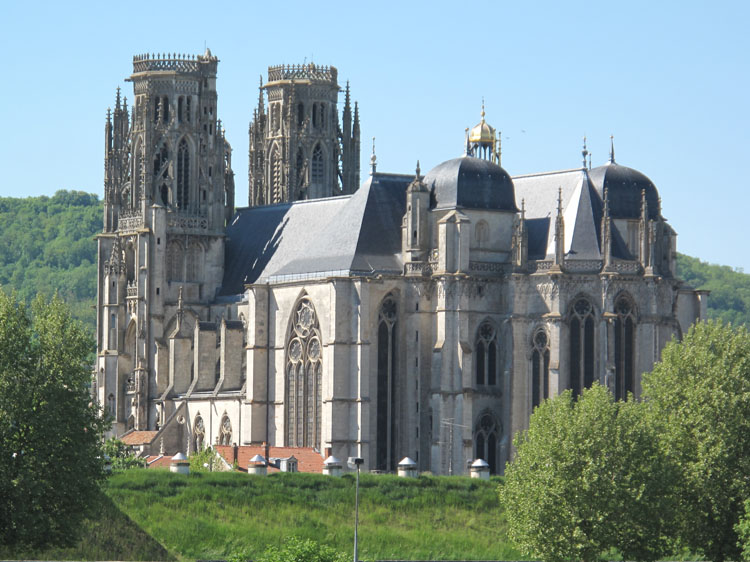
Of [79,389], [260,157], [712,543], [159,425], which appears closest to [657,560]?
[712,543]

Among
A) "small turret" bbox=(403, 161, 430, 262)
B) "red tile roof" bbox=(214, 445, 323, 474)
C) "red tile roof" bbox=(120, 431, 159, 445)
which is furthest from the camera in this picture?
"red tile roof" bbox=(120, 431, 159, 445)

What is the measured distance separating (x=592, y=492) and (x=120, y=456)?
3958 centimetres

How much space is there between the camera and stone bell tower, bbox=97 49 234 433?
14912cm

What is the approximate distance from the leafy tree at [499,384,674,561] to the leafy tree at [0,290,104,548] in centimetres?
1849

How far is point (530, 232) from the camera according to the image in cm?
13462

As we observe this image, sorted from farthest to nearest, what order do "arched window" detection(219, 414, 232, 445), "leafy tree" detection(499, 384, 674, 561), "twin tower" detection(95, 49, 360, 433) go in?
1. "twin tower" detection(95, 49, 360, 433)
2. "arched window" detection(219, 414, 232, 445)
3. "leafy tree" detection(499, 384, 674, 561)

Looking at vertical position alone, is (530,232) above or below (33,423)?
above

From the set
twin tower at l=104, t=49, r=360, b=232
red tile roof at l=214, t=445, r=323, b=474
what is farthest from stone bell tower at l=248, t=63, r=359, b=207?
red tile roof at l=214, t=445, r=323, b=474

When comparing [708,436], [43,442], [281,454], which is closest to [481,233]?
[281,454]

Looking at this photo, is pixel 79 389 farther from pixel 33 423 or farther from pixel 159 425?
pixel 159 425

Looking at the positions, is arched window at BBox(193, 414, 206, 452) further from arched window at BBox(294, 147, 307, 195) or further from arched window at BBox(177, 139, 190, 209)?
arched window at BBox(294, 147, 307, 195)

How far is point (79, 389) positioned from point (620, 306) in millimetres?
43303

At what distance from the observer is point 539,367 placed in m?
130

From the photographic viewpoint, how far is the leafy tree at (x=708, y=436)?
331 ft
